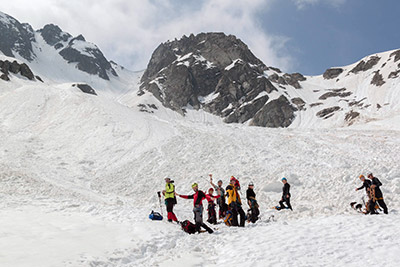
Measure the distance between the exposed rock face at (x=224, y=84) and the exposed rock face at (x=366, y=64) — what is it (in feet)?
97.0

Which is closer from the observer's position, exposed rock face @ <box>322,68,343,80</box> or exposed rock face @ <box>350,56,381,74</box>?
exposed rock face @ <box>350,56,381,74</box>

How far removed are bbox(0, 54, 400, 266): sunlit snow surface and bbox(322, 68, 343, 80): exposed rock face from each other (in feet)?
487

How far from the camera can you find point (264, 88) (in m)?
150

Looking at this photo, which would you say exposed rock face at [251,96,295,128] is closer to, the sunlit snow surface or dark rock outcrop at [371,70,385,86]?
dark rock outcrop at [371,70,385,86]

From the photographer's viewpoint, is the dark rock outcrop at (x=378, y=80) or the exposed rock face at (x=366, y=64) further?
the exposed rock face at (x=366, y=64)

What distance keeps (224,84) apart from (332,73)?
68.3m

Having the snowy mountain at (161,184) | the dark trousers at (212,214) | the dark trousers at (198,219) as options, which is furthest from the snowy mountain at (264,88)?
the dark trousers at (198,219)

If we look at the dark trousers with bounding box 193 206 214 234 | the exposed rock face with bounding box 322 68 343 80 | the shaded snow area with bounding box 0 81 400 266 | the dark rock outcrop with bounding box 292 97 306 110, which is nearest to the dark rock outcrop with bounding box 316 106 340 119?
the dark rock outcrop with bounding box 292 97 306 110

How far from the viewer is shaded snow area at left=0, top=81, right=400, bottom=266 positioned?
7863 mm

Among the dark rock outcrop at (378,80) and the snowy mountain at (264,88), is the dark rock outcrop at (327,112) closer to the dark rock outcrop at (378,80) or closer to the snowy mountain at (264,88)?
the snowy mountain at (264,88)

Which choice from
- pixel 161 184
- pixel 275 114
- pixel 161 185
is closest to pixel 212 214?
pixel 161 185

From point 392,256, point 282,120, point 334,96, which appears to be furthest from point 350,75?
point 392,256

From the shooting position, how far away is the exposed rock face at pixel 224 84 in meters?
Answer: 138

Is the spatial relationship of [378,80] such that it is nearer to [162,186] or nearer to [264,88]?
[264,88]
